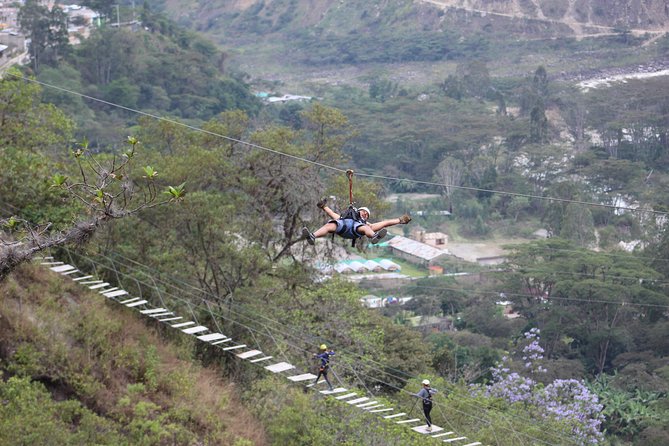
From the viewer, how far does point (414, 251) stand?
40062mm

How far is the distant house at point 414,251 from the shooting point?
129ft

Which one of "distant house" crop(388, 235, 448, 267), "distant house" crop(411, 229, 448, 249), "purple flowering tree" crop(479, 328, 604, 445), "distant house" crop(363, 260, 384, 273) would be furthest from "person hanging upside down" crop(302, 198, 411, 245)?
"distant house" crop(411, 229, 448, 249)

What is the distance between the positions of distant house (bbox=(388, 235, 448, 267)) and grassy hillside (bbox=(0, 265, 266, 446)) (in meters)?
23.4

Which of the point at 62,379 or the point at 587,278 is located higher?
the point at 62,379

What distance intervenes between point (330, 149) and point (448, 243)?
2196cm

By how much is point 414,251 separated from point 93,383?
2648cm

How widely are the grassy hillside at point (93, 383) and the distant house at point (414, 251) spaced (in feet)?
76.7

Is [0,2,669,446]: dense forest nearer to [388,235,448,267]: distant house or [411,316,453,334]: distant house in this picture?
[411,316,453,334]: distant house

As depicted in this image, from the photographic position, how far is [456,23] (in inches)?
3007

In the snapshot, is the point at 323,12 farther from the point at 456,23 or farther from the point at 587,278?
the point at 587,278

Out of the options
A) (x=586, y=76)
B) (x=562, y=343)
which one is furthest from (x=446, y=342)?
(x=586, y=76)

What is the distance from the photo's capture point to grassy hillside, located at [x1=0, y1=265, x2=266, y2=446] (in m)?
13.3

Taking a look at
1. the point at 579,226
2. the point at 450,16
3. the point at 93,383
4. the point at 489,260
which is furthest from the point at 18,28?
the point at 93,383

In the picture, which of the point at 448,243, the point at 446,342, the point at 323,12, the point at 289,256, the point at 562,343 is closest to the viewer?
the point at 289,256
